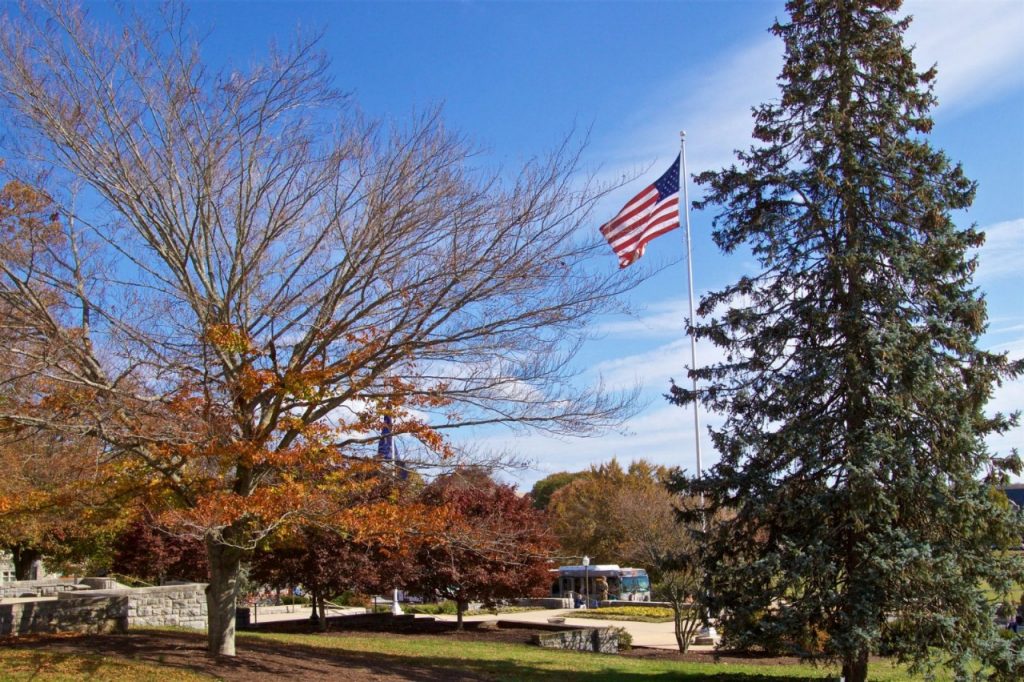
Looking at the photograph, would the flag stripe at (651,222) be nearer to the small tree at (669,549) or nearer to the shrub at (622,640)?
the small tree at (669,549)

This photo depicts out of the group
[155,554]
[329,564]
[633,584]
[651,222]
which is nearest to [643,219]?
[651,222]

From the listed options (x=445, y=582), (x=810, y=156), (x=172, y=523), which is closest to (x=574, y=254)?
(x=810, y=156)

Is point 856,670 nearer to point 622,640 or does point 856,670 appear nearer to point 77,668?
point 622,640

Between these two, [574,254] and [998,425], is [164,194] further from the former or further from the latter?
[998,425]

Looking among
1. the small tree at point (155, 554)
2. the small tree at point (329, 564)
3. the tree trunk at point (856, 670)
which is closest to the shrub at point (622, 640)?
the small tree at point (329, 564)

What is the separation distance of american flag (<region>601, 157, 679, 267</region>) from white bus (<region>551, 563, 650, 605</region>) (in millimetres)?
26114

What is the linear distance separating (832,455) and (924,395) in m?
1.47

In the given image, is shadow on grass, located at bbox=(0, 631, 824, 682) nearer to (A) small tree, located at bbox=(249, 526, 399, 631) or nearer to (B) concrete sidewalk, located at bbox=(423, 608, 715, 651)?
(A) small tree, located at bbox=(249, 526, 399, 631)

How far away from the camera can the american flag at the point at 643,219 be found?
17594 mm

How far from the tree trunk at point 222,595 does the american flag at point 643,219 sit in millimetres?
9347

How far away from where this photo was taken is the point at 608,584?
143 feet

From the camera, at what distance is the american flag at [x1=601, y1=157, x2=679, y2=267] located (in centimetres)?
1759

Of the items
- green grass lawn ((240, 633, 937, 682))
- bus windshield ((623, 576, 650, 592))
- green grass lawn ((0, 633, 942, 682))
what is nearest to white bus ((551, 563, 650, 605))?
bus windshield ((623, 576, 650, 592))

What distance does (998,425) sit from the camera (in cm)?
1218
